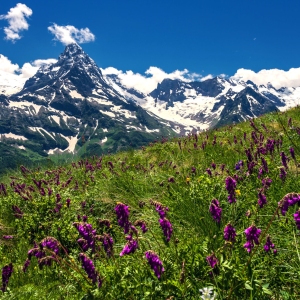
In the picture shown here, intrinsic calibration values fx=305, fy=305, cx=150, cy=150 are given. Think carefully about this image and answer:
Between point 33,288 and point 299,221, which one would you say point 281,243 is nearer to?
point 299,221

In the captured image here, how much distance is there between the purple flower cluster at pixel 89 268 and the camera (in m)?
3.24

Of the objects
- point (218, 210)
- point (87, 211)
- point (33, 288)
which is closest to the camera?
point (218, 210)

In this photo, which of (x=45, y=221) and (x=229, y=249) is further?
(x=45, y=221)

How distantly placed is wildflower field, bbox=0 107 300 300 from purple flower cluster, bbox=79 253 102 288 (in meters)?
0.01

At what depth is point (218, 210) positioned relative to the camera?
149 inches

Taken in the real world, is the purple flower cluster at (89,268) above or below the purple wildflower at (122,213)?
below

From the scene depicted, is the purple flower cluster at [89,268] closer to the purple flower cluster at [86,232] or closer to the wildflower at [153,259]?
the purple flower cluster at [86,232]

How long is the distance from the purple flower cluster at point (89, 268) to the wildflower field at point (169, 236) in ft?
0.04

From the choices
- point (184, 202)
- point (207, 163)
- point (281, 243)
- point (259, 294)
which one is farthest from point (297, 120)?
point (259, 294)

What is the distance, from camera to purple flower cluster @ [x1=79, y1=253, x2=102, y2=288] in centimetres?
324

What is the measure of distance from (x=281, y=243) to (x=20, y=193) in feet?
26.0

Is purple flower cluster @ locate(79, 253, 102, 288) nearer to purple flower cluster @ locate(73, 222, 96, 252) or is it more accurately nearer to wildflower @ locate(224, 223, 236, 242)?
purple flower cluster @ locate(73, 222, 96, 252)

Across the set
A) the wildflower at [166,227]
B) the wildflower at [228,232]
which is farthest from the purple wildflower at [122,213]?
the wildflower at [228,232]

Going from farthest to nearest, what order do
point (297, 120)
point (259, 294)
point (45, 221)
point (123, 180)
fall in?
point (297, 120), point (123, 180), point (45, 221), point (259, 294)
